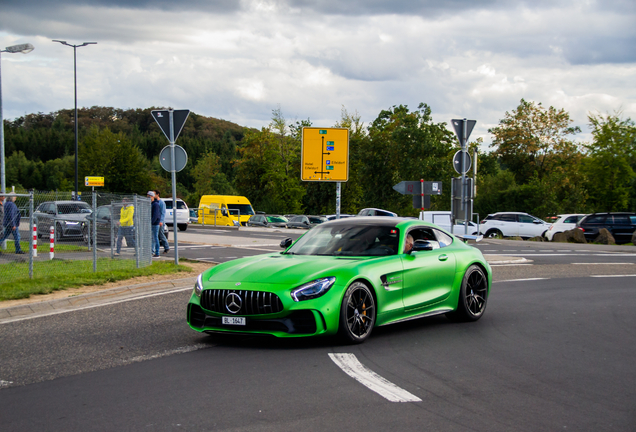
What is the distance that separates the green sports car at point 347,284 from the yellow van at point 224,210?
41425 millimetres

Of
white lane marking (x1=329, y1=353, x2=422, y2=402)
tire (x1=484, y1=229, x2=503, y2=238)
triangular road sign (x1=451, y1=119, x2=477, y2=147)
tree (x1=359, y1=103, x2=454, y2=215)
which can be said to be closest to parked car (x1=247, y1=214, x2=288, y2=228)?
tree (x1=359, y1=103, x2=454, y2=215)

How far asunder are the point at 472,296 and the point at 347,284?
8.28 feet

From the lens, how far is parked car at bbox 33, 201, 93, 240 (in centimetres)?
1428

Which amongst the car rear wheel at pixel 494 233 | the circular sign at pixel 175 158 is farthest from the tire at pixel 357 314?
the car rear wheel at pixel 494 233

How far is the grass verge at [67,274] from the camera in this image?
10.4m

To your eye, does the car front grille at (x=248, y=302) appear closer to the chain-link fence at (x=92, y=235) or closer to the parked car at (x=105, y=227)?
the chain-link fence at (x=92, y=235)

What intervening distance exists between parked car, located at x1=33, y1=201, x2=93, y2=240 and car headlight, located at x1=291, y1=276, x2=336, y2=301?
9129mm

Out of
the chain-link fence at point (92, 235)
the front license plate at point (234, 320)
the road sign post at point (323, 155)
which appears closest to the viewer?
the front license plate at point (234, 320)

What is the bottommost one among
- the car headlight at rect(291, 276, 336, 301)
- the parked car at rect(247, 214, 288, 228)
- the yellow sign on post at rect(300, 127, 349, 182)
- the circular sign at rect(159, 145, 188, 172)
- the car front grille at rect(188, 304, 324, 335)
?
the parked car at rect(247, 214, 288, 228)

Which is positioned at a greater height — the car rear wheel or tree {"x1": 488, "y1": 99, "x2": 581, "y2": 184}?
tree {"x1": 488, "y1": 99, "x2": 581, "y2": 184}

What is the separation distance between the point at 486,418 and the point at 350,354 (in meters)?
2.07

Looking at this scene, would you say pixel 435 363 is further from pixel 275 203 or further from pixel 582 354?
pixel 275 203

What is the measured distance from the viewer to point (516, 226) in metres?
36.0

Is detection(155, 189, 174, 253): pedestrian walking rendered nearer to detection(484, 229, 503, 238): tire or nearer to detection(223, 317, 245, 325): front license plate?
detection(223, 317, 245, 325): front license plate
